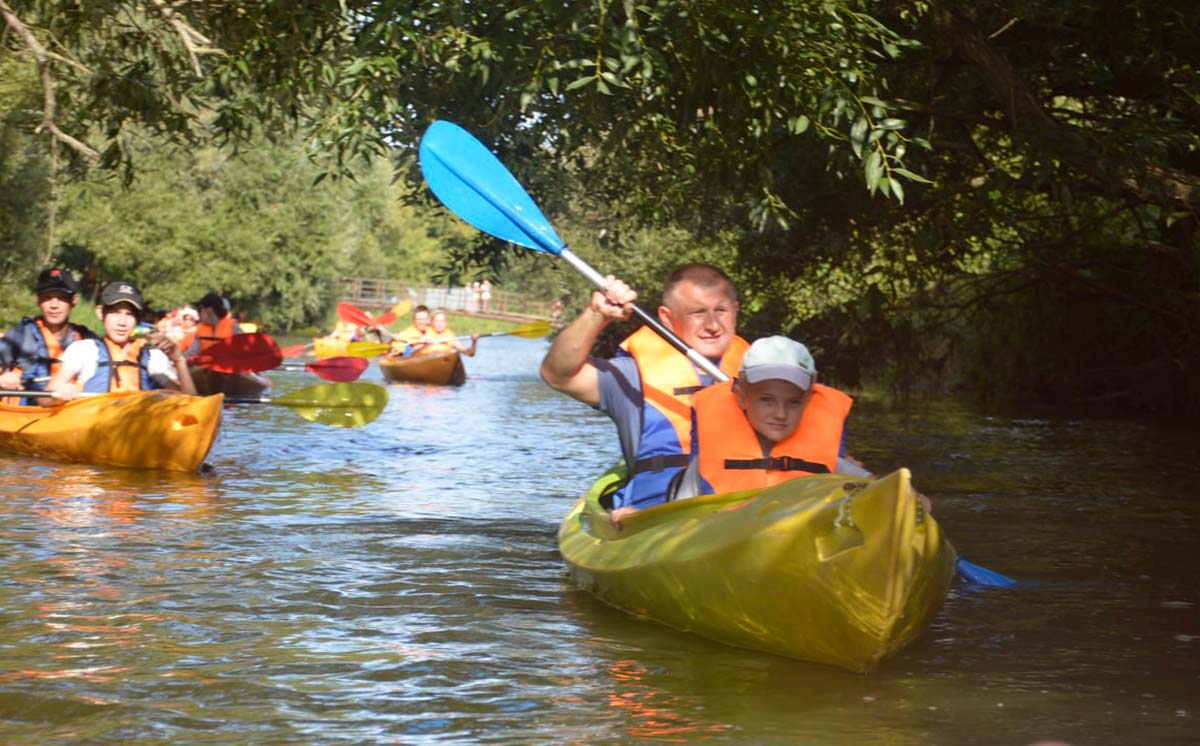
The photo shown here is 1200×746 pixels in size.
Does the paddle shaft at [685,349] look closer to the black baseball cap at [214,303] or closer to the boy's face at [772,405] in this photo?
the boy's face at [772,405]

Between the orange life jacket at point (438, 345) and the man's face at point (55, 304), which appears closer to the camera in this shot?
the man's face at point (55, 304)

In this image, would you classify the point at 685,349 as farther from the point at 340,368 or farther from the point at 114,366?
the point at 340,368

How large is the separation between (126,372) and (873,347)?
32.1 feet

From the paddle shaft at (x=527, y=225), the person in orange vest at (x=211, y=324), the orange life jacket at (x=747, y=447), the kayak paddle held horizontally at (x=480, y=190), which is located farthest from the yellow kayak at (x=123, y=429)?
the orange life jacket at (x=747, y=447)

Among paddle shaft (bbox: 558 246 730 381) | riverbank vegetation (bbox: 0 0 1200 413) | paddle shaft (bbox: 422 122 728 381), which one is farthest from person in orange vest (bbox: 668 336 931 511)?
riverbank vegetation (bbox: 0 0 1200 413)

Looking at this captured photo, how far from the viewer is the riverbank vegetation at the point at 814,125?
7621mm

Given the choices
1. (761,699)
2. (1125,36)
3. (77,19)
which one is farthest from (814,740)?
(1125,36)

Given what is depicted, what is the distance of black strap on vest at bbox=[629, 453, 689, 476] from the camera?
5.76 metres

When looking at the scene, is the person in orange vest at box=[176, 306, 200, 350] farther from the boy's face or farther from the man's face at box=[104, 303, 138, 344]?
the boy's face

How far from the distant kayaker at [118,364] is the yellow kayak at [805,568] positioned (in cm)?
592

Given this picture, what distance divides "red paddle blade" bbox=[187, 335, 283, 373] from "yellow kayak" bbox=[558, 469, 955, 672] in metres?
7.93

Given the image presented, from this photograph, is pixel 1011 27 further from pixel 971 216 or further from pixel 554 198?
pixel 554 198

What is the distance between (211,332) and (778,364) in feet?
34.6

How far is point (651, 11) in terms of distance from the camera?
7188mm
